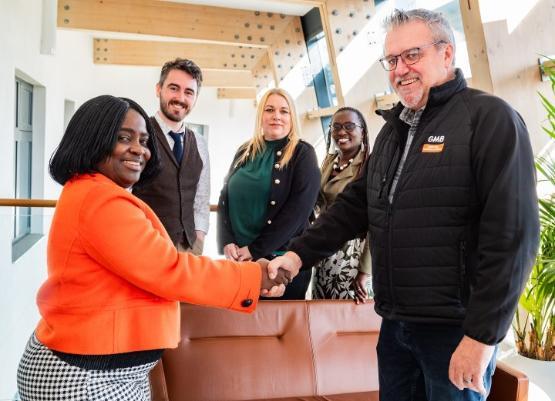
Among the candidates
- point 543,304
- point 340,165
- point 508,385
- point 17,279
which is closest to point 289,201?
point 340,165

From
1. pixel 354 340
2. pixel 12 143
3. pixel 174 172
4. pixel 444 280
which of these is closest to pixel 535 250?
pixel 444 280

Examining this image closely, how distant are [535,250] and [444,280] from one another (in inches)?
8.6

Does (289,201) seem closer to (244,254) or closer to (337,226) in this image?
(244,254)

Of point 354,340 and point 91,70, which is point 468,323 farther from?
point 91,70

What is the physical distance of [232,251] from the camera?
259 cm

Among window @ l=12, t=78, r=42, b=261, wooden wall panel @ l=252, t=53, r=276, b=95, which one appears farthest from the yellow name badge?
wooden wall panel @ l=252, t=53, r=276, b=95

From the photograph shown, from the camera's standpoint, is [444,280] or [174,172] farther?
[174,172]

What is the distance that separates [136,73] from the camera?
369 inches

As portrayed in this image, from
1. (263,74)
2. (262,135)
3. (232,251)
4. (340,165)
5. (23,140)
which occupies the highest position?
(263,74)

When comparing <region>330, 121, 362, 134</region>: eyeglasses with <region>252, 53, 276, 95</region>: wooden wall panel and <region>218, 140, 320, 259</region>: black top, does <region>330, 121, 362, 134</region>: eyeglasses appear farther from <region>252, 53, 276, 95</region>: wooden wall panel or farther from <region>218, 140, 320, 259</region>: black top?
<region>252, 53, 276, 95</region>: wooden wall panel

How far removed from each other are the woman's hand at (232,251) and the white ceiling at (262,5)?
154 inches

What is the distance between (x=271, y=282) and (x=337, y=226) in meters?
0.29

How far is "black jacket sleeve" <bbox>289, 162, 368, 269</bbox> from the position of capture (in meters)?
1.76

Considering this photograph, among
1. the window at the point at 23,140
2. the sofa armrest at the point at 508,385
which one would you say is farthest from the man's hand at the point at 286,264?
the window at the point at 23,140
